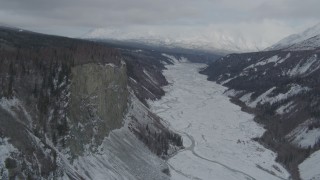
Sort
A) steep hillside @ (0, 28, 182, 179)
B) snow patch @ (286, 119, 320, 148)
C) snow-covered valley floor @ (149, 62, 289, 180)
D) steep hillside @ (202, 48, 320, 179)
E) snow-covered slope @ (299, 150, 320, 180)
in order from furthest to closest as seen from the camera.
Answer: snow patch @ (286, 119, 320, 148) → steep hillside @ (202, 48, 320, 179) → snow-covered slope @ (299, 150, 320, 180) → snow-covered valley floor @ (149, 62, 289, 180) → steep hillside @ (0, 28, 182, 179)

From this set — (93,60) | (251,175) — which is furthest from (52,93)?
(251,175)

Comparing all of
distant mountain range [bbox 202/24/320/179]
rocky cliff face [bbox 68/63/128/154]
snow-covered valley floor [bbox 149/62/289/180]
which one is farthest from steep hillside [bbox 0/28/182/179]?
distant mountain range [bbox 202/24/320/179]

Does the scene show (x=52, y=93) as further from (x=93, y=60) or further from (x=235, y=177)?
(x=235, y=177)

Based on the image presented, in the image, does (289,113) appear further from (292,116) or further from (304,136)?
(304,136)

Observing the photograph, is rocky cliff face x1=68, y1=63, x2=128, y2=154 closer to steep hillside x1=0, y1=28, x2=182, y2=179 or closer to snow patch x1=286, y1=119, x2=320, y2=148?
steep hillside x1=0, y1=28, x2=182, y2=179

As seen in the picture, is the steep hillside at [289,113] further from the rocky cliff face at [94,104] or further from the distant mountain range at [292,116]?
the rocky cliff face at [94,104]
